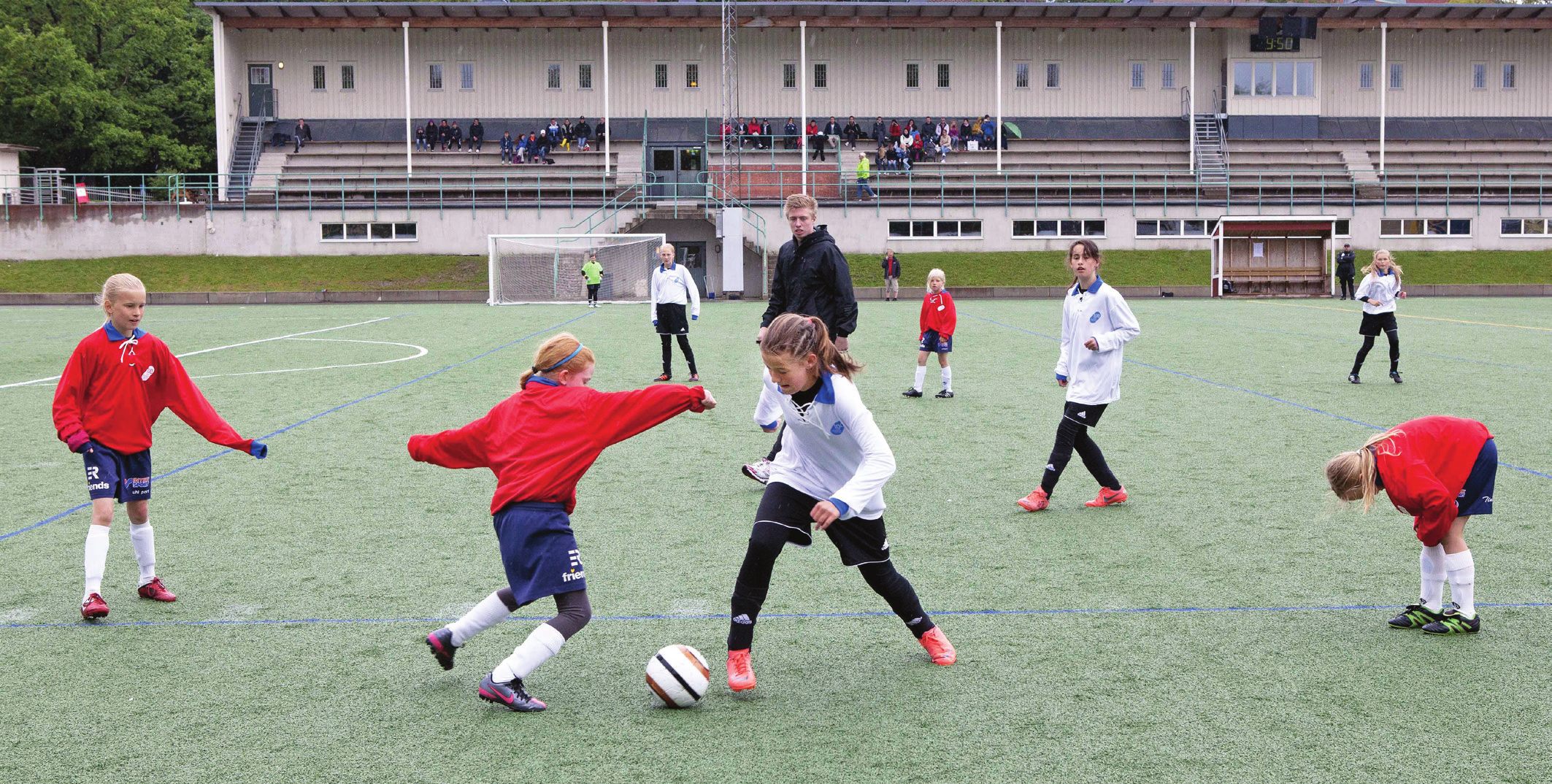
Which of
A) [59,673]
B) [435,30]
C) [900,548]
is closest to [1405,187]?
[435,30]

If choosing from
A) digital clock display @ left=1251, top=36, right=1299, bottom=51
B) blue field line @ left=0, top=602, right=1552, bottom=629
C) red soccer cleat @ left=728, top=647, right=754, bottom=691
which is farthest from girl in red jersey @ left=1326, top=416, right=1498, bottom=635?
digital clock display @ left=1251, top=36, right=1299, bottom=51

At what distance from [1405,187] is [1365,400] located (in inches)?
1579

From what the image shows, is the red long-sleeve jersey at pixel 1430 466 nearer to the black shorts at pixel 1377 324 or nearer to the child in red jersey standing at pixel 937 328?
the child in red jersey standing at pixel 937 328

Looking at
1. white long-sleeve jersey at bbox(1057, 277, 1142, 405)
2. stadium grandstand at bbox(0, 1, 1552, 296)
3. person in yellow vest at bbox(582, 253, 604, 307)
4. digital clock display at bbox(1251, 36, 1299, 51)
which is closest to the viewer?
white long-sleeve jersey at bbox(1057, 277, 1142, 405)

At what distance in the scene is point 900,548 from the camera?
6840mm

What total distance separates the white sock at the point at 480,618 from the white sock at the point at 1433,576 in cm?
380

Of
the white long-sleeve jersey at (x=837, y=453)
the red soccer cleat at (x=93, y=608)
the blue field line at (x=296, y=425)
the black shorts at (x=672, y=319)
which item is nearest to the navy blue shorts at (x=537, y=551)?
the white long-sleeve jersey at (x=837, y=453)

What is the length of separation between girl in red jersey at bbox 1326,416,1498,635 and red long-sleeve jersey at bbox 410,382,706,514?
2621 millimetres

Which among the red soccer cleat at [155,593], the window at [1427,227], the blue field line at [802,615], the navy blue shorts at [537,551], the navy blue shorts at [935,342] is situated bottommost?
the blue field line at [802,615]

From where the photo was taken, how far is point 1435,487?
4.84 m

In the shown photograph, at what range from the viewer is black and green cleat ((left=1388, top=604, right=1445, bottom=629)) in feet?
17.2

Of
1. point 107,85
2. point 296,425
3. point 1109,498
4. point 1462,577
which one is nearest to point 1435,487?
point 1462,577

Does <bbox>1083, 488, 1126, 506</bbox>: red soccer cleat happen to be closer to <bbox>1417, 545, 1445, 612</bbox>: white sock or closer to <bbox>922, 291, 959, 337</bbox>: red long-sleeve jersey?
<bbox>1417, 545, 1445, 612</bbox>: white sock

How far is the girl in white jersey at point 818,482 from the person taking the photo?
4457 millimetres
